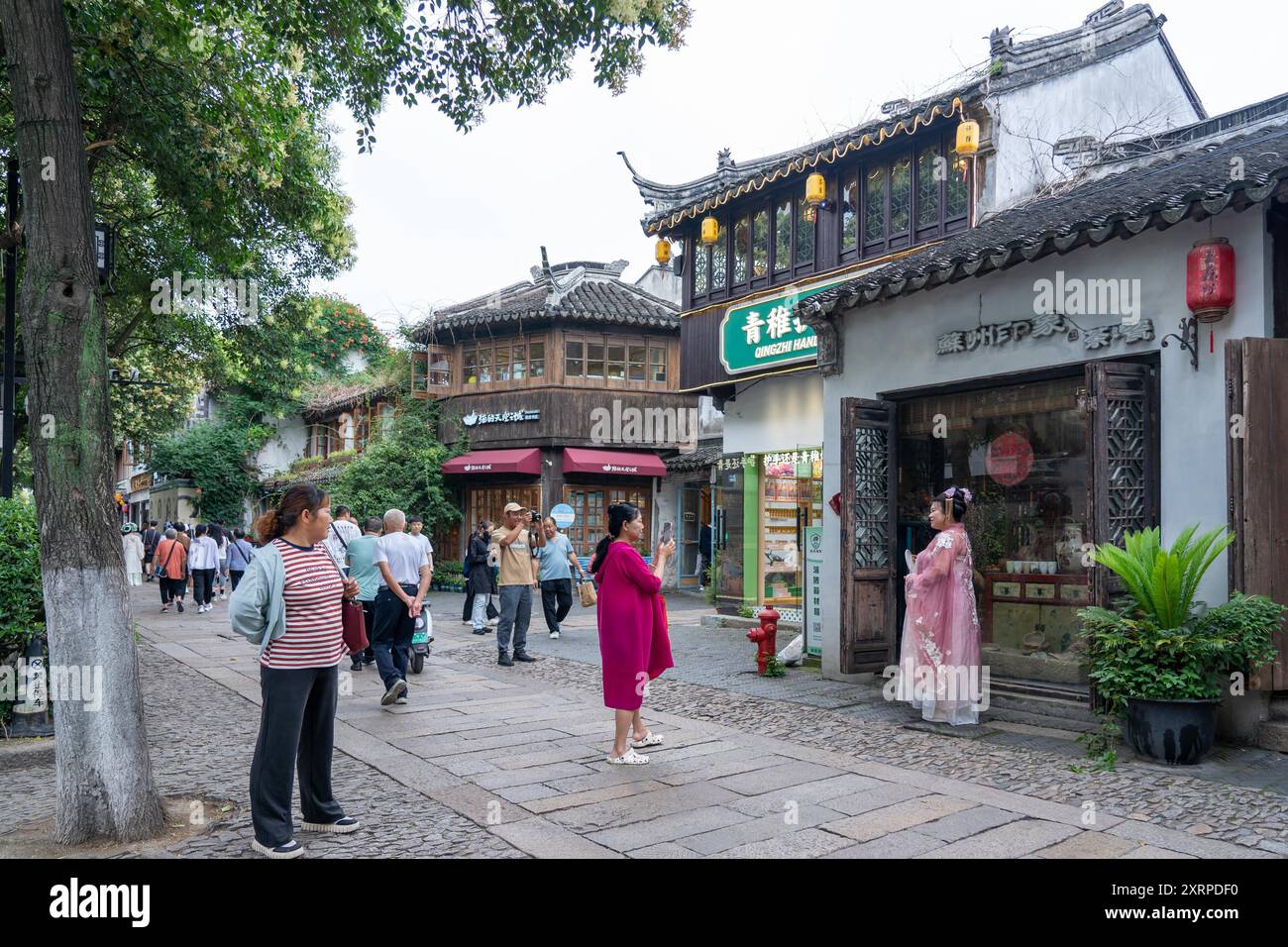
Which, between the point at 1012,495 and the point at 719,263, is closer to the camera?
the point at 1012,495

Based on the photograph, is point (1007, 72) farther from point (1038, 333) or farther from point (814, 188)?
point (1038, 333)

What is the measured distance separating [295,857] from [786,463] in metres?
12.2

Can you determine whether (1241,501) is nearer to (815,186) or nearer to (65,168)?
(65,168)

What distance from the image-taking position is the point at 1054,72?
1306 centimetres

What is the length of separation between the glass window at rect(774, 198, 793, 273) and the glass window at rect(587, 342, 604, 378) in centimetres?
946

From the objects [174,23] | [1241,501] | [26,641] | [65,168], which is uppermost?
[174,23]

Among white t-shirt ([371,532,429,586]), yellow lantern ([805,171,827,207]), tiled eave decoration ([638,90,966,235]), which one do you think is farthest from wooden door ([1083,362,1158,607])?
yellow lantern ([805,171,827,207])

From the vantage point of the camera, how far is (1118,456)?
22.8 ft

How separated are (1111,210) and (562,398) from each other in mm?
17577

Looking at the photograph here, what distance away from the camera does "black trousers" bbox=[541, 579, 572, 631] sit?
44.5 feet

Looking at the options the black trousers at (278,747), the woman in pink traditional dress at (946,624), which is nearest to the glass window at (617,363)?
the woman in pink traditional dress at (946,624)

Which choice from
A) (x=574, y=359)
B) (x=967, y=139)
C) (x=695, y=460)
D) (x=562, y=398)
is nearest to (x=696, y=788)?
(x=967, y=139)

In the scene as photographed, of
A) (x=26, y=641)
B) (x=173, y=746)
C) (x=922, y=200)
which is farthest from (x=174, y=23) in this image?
(x=922, y=200)

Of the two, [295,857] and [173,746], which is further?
[173,746]
